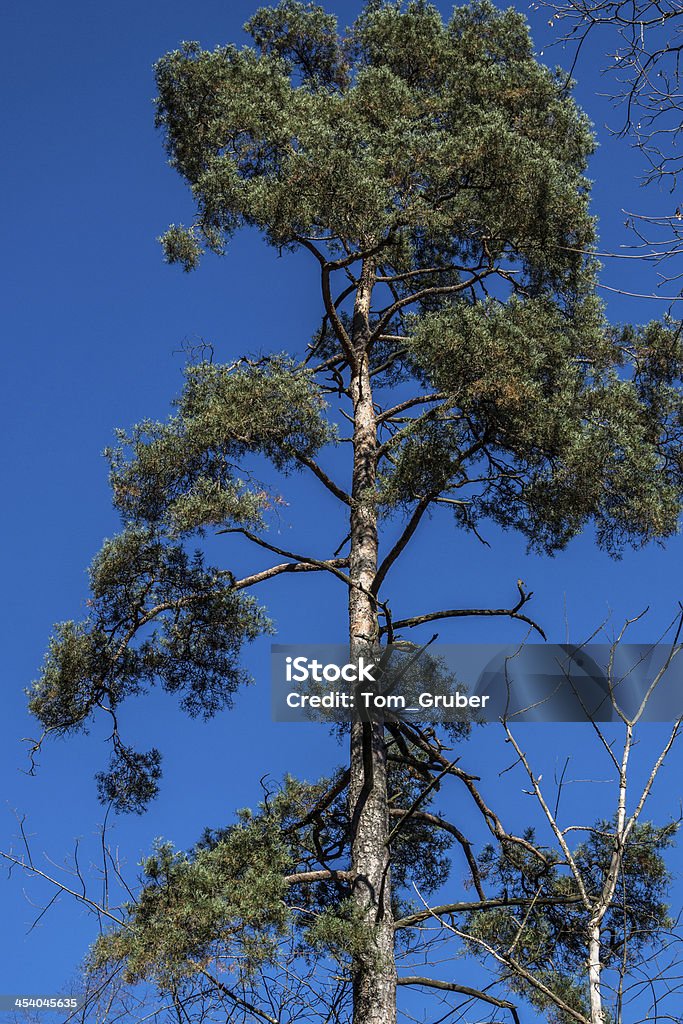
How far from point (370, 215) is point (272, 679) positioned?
12.0 ft

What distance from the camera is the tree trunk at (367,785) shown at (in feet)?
21.4

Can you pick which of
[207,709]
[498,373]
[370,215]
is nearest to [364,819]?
[207,709]

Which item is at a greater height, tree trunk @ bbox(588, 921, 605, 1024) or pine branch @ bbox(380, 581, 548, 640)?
pine branch @ bbox(380, 581, 548, 640)

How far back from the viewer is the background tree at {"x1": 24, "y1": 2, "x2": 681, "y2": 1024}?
281 inches

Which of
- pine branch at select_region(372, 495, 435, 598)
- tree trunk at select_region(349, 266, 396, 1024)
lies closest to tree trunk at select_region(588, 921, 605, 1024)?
tree trunk at select_region(349, 266, 396, 1024)

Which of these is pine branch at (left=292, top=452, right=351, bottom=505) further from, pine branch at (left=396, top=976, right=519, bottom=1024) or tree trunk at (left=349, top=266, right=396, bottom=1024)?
pine branch at (left=396, top=976, right=519, bottom=1024)

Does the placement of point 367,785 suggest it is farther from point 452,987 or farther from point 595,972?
point 595,972

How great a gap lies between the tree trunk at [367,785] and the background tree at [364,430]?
0.02m

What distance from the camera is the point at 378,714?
7.93 metres

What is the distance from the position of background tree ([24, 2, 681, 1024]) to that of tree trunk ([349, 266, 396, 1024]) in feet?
0.06

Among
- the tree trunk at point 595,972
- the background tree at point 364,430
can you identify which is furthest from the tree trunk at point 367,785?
the tree trunk at point 595,972

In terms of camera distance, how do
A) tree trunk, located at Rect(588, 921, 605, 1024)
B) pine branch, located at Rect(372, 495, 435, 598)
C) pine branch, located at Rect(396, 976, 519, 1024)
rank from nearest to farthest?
tree trunk, located at Rect(588, 921, 605, 1024), pine branch, located at Rect(396, 976, 519, 1024), pine branch, located at Rect(372, 495, 435, 598)

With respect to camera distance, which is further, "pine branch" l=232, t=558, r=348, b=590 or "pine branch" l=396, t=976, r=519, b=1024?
"pine branch" l=232, t=558, r=348, b=590

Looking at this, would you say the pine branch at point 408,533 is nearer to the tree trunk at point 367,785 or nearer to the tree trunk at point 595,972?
the tree trunk at point 367,785
